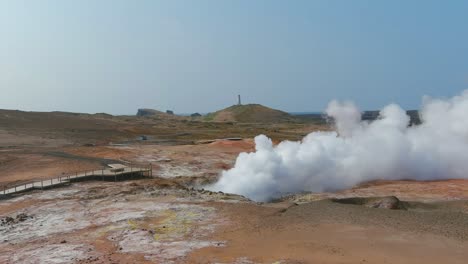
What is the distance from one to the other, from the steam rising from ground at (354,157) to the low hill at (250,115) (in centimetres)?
10877

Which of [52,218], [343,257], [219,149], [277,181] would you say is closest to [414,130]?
[277,181]

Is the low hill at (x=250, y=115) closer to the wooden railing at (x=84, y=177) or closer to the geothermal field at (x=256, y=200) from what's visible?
the geothermal field at (x=256, y=200)

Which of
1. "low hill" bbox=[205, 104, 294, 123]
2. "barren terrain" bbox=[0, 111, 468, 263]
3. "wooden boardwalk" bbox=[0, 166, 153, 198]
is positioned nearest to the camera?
"barren terrain" bbox=[0, 111, 468, 263]

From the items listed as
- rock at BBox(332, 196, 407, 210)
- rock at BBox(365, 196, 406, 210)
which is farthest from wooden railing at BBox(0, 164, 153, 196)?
rock at BBox(365, 196, 406, 210)

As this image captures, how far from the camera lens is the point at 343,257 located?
56.3ft

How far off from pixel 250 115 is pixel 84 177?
5105 inches

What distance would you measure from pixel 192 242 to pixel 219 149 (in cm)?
3718

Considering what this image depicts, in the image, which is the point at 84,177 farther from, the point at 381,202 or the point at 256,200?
the point at 381,202

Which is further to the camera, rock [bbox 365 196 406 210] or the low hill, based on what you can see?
the low hill

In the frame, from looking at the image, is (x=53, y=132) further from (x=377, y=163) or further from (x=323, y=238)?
(x=323, y=238)

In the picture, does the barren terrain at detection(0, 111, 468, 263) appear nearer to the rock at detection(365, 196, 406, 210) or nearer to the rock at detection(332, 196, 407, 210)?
the rock at detection(332, 196, 407, 210)

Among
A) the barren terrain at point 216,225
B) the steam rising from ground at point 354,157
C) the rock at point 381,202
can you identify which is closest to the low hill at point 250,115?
the steam rising from ground at point 354,157

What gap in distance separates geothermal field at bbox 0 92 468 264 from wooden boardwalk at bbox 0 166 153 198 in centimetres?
11

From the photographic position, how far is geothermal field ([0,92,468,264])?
60.4 ft
